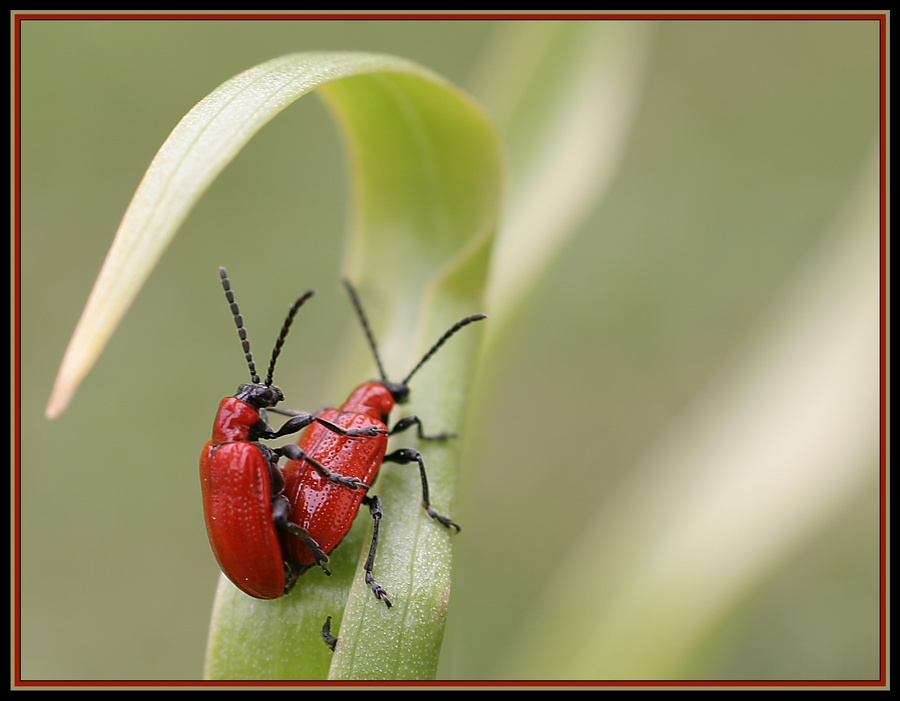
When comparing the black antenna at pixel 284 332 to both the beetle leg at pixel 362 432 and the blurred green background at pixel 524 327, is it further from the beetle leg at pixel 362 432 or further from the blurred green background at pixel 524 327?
the blurred green background at pixel 524 327

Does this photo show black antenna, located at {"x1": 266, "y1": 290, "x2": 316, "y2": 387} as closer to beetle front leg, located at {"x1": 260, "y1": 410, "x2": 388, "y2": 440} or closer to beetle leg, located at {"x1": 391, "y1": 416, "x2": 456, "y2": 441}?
beetle front leg, located at {"x1": 260, "y1": 410, "x2": 388, "y2": 440}

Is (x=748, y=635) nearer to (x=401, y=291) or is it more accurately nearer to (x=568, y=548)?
(x=568, y=548)

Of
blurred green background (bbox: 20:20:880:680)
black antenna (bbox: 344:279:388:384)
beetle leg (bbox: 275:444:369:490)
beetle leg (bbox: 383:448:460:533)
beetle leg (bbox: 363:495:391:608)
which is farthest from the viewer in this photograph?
blurred green background (bbox: 20:20:880:680)

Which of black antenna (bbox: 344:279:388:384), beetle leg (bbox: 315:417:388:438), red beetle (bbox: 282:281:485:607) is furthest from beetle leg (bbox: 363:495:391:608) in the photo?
black antenna (bbox: 344:279:388:384)

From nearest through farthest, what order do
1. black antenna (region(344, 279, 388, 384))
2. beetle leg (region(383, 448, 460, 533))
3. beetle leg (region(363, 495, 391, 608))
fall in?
beetle leg (region(363, 495, 391, 608)), beetle leg (region(383, 448, 460, 533)), black antenna (region(344, 279, 388, 384))

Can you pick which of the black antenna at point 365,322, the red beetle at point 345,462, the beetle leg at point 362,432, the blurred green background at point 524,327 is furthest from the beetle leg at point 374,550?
the blurred green background at point 524,327

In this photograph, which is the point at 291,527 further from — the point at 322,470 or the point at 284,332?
the point at 284,332

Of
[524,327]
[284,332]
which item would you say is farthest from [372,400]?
→ [524,327]

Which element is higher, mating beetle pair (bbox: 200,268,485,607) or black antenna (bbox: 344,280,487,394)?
black antenna (bbox: 344,280,487,394)
